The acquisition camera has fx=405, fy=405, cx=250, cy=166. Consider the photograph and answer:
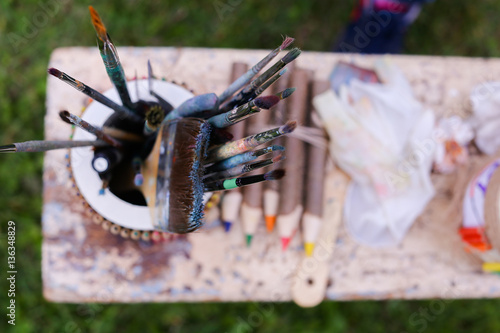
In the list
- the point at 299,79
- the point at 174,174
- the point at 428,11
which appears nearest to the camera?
the point at 174,174

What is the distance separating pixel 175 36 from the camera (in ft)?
4.26

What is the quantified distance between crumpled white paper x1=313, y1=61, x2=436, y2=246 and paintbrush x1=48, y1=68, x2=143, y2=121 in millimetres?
381

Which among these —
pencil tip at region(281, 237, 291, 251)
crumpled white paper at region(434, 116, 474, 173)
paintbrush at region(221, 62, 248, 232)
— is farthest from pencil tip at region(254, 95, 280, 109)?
crumpled white paper at region(434, 116, 474, 173)

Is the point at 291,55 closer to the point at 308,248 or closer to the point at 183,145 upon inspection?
the point at 183,145

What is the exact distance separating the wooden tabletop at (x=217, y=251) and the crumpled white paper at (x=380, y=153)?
5 centimetres

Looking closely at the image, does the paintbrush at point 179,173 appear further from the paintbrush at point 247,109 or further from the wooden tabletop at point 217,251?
the wooden tabletop at point 217,251

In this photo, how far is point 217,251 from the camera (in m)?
0.77

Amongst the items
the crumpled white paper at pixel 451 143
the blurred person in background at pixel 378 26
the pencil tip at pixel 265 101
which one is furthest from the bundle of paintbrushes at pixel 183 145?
the blurred person in background at pixel 378 26

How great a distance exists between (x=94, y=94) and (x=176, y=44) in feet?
3.04

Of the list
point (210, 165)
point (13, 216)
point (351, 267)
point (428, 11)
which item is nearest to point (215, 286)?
point (351, 267)

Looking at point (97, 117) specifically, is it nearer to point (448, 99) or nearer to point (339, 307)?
point (448, 99)

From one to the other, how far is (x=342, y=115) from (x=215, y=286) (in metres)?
0.40

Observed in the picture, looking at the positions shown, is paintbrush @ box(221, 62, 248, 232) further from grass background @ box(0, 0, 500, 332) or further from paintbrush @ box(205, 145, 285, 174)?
grass background @ box(0, 0, 500, 332)

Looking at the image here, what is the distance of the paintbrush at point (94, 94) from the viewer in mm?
392
